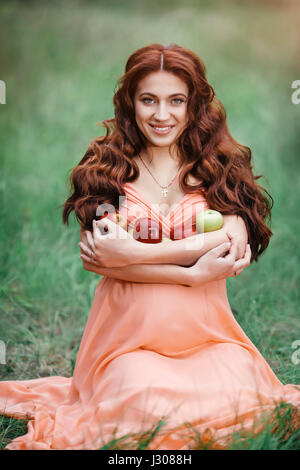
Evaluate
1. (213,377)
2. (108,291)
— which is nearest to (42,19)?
(108,291)

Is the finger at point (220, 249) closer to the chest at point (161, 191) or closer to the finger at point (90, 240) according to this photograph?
the chest at point (161, 191)

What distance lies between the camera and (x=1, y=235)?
14.8 ft

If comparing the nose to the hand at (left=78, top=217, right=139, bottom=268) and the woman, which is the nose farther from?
the hand at (left=78, top=217, right=139, bottom=268)

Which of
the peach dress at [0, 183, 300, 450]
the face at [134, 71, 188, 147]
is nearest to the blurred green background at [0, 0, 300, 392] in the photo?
the peach dress at [0, 183, 300, 450]

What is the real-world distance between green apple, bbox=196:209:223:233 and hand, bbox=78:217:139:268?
29 cm

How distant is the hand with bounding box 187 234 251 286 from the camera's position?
7.48ft

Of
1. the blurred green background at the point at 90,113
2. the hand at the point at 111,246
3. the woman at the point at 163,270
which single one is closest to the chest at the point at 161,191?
the woman at the point at 163,270

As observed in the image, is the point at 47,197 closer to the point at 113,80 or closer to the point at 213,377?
the point at 113,80

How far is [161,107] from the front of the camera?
235 centimetres

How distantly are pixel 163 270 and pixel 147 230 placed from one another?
0.61ft

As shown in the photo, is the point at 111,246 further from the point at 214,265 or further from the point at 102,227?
the point at 214,265

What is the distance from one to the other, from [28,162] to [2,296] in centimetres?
179
